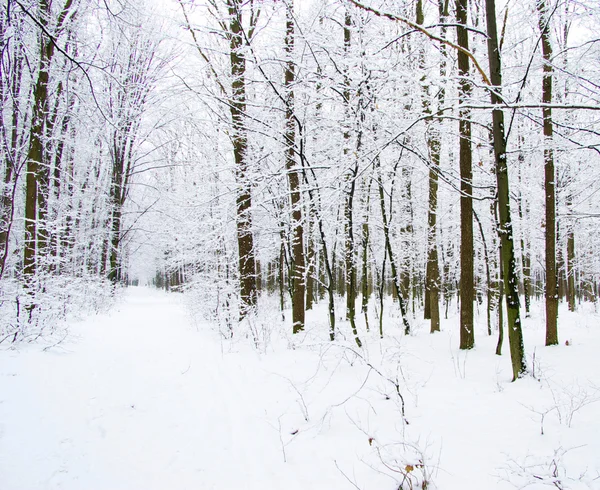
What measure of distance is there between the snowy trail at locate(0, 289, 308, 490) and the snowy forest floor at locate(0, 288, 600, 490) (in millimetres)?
15

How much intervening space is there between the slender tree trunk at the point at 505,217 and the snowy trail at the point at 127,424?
3526mm

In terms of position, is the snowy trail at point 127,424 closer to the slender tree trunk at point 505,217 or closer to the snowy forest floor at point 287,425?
the snowy forest floor at point 287,425

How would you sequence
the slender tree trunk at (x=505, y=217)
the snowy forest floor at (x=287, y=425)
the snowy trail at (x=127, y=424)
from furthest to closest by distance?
the slender tree trunk at (x=505, y=217) < the snowy trail at (x=127, y=424) < the snowy forest floor at (x=287, y=425)

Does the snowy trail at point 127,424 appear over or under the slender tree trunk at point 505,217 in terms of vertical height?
under

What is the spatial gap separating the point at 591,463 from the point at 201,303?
1042cm

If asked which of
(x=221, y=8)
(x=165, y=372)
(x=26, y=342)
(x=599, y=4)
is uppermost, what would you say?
(x=221, y=8)

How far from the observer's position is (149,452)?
10.2ft

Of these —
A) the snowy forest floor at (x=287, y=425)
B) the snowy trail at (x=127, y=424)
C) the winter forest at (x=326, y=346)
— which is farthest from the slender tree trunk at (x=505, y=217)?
the snowy trail at (x=127, y=424)

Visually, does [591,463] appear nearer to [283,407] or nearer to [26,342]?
[283,407]

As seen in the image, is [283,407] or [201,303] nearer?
[283,407]

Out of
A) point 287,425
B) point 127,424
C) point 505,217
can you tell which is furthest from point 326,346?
point 505,217

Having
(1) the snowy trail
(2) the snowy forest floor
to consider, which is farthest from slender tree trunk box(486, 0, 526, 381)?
(1) the snowy trail

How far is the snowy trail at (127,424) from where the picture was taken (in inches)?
108

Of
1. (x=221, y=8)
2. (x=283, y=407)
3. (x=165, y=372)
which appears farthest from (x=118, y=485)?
(x=221, y=8)
